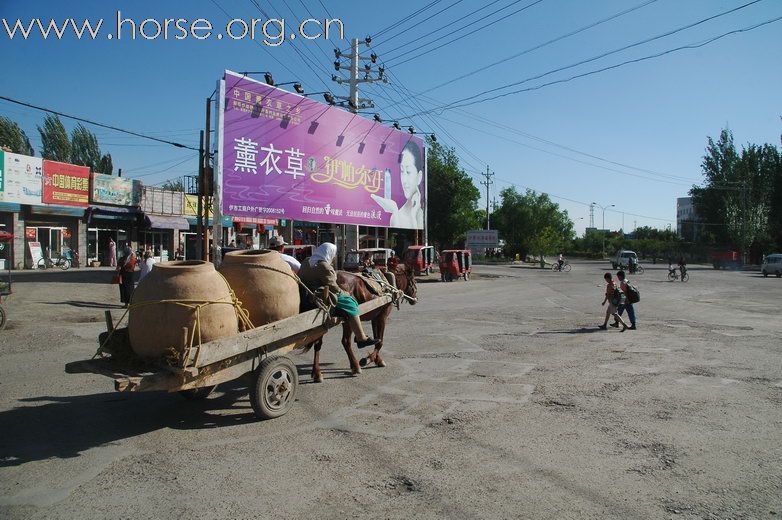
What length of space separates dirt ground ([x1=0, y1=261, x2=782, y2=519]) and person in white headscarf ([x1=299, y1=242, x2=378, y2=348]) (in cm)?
89

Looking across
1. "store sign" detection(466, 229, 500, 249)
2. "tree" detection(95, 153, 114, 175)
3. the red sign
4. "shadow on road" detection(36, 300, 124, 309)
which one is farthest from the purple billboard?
"tree" detection(95, 153, 114, 175)

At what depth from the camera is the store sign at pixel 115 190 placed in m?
28.2

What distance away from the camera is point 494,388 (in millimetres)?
6730

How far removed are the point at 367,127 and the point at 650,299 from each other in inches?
589

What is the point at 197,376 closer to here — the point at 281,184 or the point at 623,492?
the point at 623,492

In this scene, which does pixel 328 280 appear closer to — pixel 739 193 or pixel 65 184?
pixel 65 184

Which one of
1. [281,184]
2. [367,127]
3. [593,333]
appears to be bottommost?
[593,333]

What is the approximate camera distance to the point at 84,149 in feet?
164

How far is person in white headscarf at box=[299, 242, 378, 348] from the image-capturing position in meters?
6.47

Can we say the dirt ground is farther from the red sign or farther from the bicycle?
the red sign

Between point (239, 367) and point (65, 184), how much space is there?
26.5 meters

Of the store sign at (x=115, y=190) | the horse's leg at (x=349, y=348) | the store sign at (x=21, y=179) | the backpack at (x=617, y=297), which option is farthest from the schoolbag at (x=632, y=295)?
the store sign at (x=115, y=190)

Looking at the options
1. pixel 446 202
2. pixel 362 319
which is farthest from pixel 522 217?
pixel 362 319

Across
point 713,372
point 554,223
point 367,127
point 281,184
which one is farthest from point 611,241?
point 713,372
